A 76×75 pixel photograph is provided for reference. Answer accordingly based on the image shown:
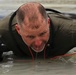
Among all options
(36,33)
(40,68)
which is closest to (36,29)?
(36,33)

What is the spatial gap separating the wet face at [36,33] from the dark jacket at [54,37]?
A: 0.34ft

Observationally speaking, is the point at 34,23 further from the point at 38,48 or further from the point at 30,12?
the point at 38,48

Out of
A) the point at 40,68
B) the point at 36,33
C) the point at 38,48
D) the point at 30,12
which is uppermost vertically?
the point at 30,12

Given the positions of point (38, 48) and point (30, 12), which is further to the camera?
point (38, 48)

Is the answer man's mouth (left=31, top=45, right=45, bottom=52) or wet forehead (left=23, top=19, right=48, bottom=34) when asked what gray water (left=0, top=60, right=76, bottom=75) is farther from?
wet forehead (left=23, top=19, right=48, bottom=34)

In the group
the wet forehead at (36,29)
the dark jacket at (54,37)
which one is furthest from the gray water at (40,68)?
the wet forehead at (36,29)

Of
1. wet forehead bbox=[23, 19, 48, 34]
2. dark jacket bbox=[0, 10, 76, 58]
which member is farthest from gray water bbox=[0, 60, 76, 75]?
wet forehead bbox=[23, 19, 48, 34]

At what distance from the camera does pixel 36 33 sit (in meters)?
1.53

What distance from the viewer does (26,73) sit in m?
1.58

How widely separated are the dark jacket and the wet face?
10cm

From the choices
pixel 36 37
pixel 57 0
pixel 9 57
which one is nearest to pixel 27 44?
pixel 36 37

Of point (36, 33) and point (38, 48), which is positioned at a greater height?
point (36, 33)

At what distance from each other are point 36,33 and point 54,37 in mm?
211

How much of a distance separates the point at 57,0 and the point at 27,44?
2.75 m
